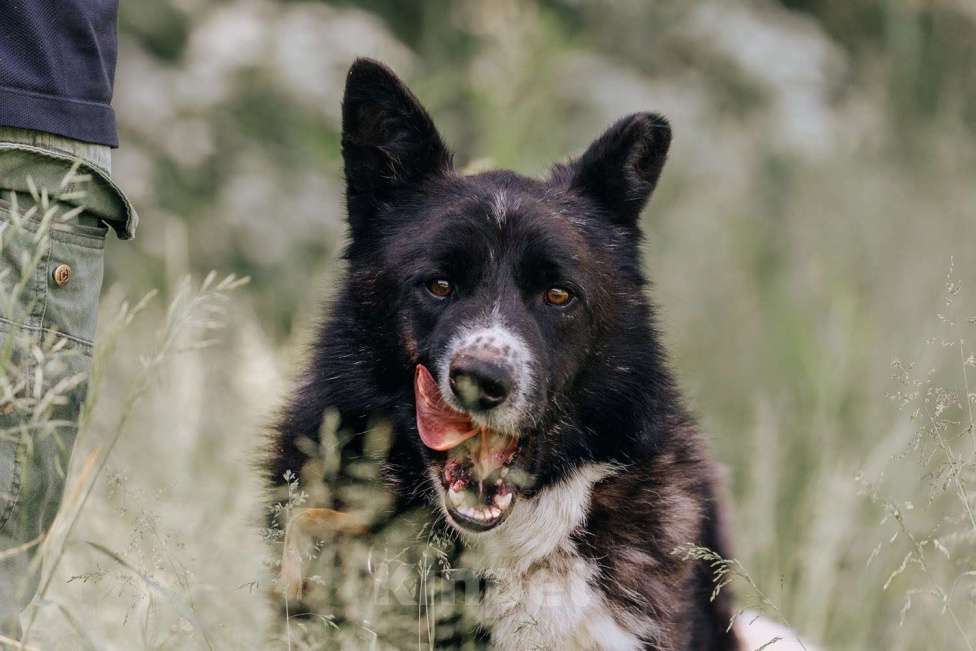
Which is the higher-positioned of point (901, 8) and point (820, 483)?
point (901, 8)

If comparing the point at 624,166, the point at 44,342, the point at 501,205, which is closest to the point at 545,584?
the point at 501,205

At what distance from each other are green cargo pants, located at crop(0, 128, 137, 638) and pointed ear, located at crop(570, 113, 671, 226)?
4.34 ft

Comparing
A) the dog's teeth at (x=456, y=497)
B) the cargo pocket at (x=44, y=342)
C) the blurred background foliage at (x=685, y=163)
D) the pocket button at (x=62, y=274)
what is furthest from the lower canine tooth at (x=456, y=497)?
the blurred background foliage at (x=685, y=163)

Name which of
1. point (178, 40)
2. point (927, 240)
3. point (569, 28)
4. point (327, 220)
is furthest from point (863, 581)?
point (178, 40)

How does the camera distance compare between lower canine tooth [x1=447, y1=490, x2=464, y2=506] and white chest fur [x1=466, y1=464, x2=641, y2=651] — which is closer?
lower canine tooth [x1=447, y1=490, x2=464, y2=506]

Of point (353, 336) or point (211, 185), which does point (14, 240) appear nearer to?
point (353, 336)

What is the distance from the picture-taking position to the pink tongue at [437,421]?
9.25 ft

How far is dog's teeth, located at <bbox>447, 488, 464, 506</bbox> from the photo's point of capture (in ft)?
8.88

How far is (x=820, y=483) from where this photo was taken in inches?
176

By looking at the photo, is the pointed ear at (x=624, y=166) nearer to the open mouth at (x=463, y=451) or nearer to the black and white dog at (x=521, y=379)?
the black and white dog at (x=521, y=379)

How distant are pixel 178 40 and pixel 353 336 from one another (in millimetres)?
4493

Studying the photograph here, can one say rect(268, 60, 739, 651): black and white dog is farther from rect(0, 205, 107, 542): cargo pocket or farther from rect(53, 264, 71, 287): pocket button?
rect(53, 264, 71, 287): pocket button

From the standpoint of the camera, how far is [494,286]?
288 cm

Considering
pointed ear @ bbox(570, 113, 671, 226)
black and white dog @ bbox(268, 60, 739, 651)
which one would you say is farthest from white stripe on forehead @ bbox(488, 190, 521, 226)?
pointed ear @ bbox(570, 113, 671, 226)
